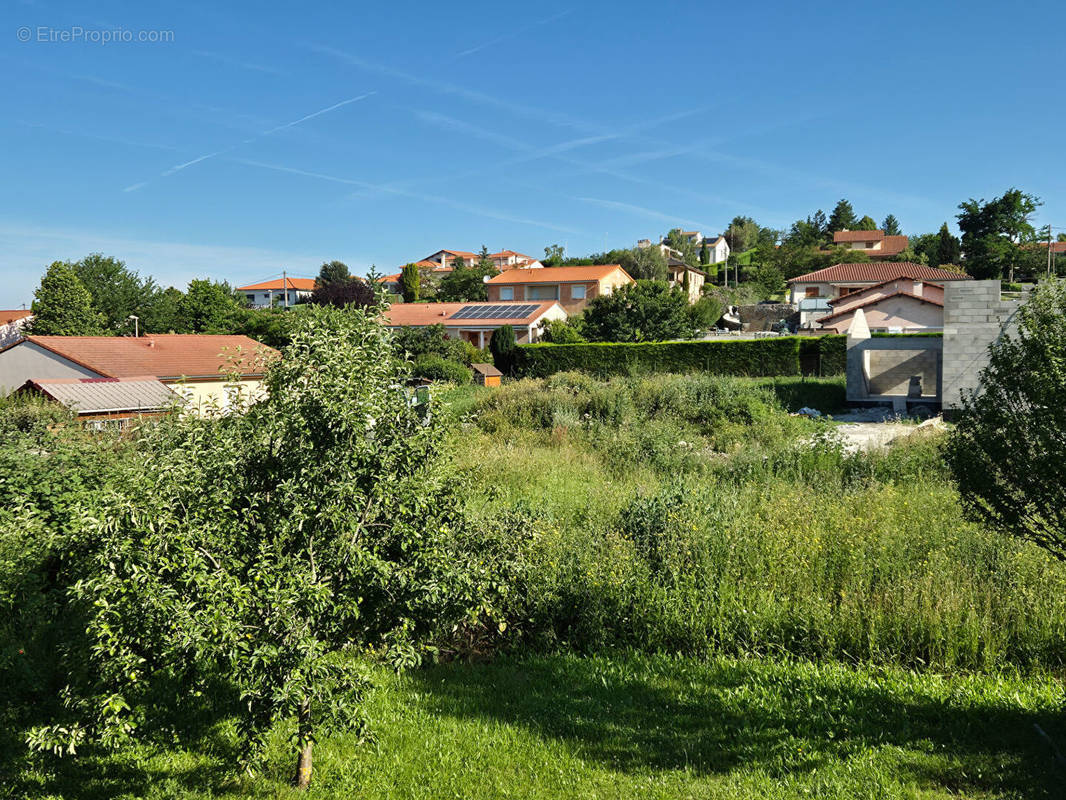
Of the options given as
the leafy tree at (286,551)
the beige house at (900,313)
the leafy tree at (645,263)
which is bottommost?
the leafy tree at (286,551)

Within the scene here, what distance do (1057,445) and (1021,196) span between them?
3133 inches

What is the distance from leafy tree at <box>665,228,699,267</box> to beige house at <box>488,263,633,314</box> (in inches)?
1032

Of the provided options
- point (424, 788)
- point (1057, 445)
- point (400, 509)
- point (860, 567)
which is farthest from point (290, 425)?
point (860, 567)

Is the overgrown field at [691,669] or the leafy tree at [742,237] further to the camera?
the leafy tree at [742,237]

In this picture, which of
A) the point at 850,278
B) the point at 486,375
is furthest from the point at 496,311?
the point at 850,278

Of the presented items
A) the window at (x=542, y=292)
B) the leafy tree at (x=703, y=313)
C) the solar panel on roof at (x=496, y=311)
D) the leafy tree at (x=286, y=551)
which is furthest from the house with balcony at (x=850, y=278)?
the leafy tree at (x=286, y=551)

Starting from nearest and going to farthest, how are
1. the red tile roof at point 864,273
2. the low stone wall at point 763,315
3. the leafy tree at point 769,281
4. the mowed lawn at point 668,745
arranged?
1. the mowed lawn at point 668,745
2. the red tile roof at point 864,273
3. the low stone wall at point 763,315
4. the leafy tree at point 769,281

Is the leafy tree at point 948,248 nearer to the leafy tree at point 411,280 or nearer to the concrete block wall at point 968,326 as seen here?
the leafy tree at point 411,280

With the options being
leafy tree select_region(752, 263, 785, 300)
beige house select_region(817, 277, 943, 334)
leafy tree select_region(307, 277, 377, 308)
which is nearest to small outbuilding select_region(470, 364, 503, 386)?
leafy tree select_region(307, 277, 377, 308)

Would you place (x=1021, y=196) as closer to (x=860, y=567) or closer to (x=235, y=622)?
(x=860, y=567)

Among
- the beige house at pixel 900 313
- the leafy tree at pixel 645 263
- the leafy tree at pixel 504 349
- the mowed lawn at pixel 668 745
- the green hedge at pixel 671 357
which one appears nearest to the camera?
the mowed lawn at pixel 668 745

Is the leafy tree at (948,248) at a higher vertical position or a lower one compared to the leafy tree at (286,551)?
higher

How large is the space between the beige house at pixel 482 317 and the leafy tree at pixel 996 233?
42.8 m

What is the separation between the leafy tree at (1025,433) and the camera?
188 inches
